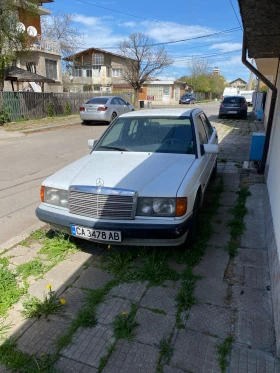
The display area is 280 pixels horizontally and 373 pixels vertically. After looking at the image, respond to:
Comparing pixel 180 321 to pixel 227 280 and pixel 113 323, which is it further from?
pixel 227 280

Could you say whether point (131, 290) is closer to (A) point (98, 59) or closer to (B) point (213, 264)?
(B) point (213, 264)

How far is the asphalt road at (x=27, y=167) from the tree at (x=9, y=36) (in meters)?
4.27

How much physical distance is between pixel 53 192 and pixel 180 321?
6.17ft

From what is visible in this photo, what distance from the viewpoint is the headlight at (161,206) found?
2828 mm

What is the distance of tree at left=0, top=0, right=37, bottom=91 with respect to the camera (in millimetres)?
14227

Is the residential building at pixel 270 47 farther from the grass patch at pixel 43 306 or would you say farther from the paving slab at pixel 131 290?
the grass patch at pixel 43 306

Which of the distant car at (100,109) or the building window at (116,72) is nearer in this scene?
the distant car at (100,109)

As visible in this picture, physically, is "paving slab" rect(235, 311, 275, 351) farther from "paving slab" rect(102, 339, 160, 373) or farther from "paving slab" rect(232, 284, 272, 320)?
"paving slab" rect(102, 339, 160, 373)

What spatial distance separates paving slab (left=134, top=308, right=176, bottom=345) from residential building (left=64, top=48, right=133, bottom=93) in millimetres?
51179

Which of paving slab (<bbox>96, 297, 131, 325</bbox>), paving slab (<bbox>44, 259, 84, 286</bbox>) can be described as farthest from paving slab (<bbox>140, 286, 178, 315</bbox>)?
paving slab (<bbox>44, 259, 84, 286</bbox>)

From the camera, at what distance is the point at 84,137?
1256 centimetres

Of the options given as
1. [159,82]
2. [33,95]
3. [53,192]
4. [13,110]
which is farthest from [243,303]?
[159,82]

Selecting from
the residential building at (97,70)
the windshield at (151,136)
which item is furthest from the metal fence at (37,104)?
the residential building at (97,70)

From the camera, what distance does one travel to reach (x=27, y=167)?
7.58m
